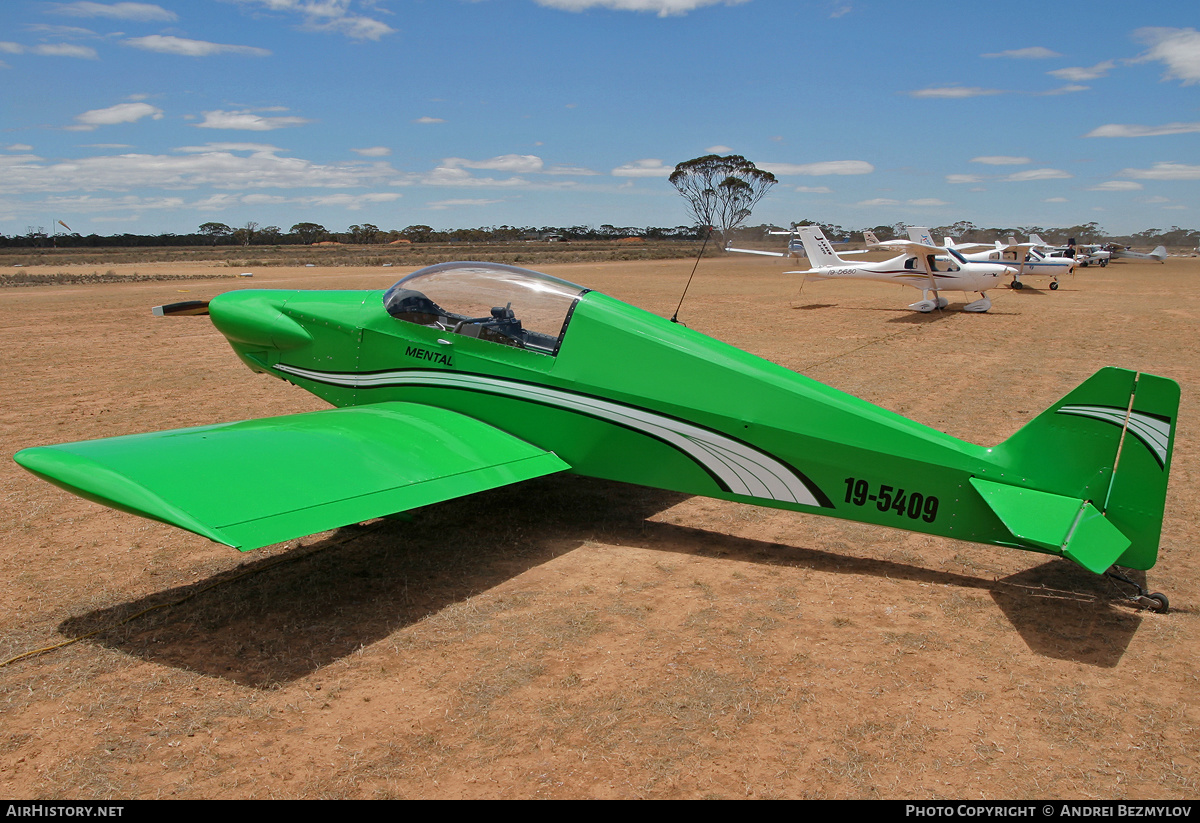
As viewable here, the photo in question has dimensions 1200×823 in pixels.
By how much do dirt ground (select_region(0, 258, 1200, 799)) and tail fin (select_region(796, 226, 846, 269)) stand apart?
63.4 ft

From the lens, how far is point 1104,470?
432cm

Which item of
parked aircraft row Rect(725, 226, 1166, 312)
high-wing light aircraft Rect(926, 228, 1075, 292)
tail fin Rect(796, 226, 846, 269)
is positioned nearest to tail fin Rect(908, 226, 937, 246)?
parked aircraft row Rect(725, 226, 1166, 312)

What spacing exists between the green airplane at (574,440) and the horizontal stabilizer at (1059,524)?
1cm

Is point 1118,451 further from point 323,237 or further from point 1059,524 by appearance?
point 323,237

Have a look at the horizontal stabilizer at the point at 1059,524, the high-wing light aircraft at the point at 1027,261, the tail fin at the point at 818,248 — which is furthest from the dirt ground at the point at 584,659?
the high-wing light aircraft at the point at 1027,261

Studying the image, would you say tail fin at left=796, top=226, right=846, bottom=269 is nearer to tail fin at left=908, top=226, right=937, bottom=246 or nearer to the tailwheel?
tail fin at left=908, top=226, right=937, bottom=246

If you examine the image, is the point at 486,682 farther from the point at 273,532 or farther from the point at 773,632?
the point at 773,632

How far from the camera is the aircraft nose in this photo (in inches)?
266

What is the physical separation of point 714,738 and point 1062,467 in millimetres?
2777

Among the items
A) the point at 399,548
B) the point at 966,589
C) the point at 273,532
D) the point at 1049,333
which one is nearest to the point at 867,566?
the point at 966,589

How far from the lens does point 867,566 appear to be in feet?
17.6

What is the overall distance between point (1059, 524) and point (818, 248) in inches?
921

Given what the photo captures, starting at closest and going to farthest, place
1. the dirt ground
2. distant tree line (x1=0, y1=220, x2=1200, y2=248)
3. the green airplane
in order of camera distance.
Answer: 1. the dirt ground
2. the green airplane
3. distant tree line (x1=0, y1=220, x2=1200, y2=248)

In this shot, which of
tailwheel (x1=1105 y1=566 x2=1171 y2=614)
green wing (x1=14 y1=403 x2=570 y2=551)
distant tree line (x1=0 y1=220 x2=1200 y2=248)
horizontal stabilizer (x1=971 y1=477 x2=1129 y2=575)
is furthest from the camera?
distant tree line (x1=0 y1=220 x2=1200 y2=248)
